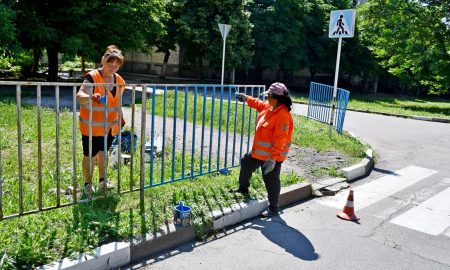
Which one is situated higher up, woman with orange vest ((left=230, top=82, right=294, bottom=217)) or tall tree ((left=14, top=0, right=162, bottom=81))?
tall tree ((left=14, top=0, right=162, bottom=81))

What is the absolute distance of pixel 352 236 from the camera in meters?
4.71

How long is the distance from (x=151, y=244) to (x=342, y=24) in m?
6.95

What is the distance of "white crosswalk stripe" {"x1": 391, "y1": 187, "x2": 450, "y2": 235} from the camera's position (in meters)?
5.06

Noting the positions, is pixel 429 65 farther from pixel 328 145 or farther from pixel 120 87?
pixel 120 87

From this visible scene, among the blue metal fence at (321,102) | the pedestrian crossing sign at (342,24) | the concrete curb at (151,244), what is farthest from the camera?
the blue metal fence at (321,102)

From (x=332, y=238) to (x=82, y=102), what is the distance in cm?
307

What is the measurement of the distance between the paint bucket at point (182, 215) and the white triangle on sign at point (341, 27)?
6.24 metres

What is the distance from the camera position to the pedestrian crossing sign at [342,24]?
8859 mm

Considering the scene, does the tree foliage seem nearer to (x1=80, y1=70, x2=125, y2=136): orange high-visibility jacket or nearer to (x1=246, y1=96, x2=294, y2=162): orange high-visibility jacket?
(x1=246, y1=96, x2=294, y2=162): orange high-visibility jacket

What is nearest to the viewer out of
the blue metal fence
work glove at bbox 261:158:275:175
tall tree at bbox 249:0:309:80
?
work glove at bbox 261:158:275:175

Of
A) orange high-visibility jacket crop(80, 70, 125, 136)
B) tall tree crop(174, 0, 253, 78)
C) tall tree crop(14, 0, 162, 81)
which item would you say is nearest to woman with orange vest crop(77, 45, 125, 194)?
orange high-visibility jacket crop(80, 70, 125, 136)

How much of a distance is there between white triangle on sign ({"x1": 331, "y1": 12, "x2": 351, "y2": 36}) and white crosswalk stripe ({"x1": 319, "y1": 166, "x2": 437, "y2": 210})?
319 cm

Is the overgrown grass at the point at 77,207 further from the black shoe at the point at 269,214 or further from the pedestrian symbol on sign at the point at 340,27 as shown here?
the pedestrian symbol on sign at the point at 340,27

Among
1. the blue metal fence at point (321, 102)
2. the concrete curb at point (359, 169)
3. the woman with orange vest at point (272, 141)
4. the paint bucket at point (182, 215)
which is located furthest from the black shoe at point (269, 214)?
the blue metal fence at point (321, 102)
